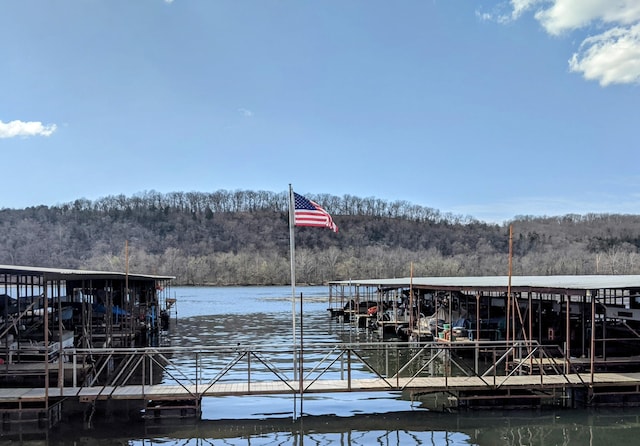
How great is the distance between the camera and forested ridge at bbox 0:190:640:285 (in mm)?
133250

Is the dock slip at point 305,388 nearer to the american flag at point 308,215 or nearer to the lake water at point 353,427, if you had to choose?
the lake water at point 353,427

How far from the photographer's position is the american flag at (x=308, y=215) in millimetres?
16781

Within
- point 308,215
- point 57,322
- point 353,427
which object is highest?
point 308,215

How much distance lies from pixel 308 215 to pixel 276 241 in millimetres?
144552

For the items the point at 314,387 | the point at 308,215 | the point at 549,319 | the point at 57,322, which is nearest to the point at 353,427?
the point at 314,387

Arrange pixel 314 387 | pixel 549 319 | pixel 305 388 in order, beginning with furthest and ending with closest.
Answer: pixel 549 319
pixel 314 387
pixel 305 388

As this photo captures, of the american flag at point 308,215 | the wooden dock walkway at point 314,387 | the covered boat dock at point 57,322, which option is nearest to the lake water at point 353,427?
Result: the wooden dock walkway at point 314,387

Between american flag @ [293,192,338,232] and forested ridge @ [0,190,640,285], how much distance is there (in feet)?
346

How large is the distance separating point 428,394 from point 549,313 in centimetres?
1025

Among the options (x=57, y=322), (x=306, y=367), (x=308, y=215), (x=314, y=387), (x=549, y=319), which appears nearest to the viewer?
(x=314, y=387)

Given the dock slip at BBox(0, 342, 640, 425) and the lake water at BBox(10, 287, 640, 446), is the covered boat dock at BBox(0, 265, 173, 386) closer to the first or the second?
the dock slip at BBox(0, 342, 640, 425)

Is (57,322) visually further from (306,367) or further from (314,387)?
(314,387)

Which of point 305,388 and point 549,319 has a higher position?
point 549,319

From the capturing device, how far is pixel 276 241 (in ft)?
528
